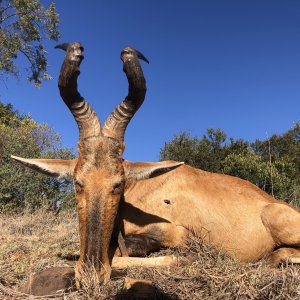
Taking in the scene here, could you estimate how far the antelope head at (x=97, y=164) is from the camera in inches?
169

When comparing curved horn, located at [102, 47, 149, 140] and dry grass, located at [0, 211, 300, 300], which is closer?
dry grass, located at [0, 211, 300, 300]

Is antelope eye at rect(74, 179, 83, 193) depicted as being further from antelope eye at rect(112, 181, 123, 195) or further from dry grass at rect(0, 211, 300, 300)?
dry grass at rect(0, 211, 300, 300)

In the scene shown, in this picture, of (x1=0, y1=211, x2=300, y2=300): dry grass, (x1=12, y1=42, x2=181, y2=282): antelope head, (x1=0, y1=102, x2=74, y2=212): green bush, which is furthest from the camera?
(x1=0, y1=102, x2=74, y2=212): green bush

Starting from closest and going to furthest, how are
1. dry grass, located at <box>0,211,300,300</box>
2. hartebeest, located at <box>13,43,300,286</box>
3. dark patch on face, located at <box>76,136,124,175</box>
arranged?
1. dry grass, located at <box>0,211,300,300</box>
2. hartebeest, located at <box>13,43,300,286</box>
3. dark patch on face, located at <box>76,136,124,175</box>

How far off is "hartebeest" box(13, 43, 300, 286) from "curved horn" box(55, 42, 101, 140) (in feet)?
0.04

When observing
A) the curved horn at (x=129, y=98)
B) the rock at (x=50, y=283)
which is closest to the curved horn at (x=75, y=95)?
the curved horn at (x=129, y=98)

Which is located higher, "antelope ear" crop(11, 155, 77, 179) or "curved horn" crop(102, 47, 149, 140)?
"curved horn" crop(102, 47, 149, 140)

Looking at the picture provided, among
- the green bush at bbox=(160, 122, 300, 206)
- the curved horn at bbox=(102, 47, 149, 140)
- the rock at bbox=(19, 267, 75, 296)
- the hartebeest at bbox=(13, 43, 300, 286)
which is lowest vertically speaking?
the rock at bbox=(19, 267, 75, 296)

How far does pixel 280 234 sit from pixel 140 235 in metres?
2.14

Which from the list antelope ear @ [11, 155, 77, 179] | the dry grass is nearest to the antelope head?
antelope ear @ [11, 155, 77, 179]

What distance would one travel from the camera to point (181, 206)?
19.9 feet

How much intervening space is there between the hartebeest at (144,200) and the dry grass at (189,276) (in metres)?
0.37

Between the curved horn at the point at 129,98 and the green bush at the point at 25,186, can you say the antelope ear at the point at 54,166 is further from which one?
the green bush at the point at 25,186

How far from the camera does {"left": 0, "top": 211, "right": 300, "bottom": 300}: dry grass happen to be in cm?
356
